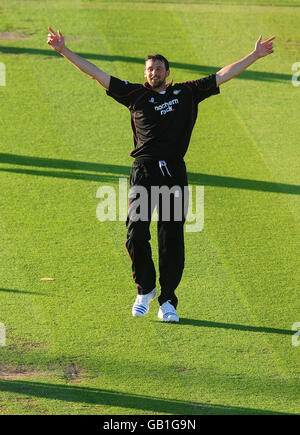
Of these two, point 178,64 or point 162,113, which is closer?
point 162,113

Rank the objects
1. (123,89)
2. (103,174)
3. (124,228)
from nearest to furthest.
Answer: (123,89), (124,228), (103,174)

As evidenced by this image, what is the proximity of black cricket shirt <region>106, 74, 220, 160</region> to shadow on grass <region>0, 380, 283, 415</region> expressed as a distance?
6.26ft

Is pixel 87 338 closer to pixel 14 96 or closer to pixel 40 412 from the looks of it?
pixel 40 412

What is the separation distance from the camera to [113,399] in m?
6.92

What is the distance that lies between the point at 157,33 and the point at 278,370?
8209 mm

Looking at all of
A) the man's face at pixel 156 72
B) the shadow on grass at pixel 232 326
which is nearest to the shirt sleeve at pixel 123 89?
the man's face at pixel 156 72

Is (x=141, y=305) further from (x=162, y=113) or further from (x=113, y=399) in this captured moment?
(x=162, y=113)

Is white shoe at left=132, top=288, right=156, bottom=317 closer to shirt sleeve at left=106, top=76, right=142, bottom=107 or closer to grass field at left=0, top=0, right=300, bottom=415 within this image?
grass field at left=0, top=0, right=300, bottom=415

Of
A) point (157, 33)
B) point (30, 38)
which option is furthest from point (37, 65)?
point (157, 33)

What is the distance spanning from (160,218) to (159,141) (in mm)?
615

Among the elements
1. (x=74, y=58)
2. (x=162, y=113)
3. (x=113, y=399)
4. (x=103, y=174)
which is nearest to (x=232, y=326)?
(x=113, y=399)

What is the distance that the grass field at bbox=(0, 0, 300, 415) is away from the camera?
282 inches

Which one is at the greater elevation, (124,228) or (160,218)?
(124,228)

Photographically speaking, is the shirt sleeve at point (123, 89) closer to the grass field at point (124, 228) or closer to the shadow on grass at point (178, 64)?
the grass field at point (124, 228)
